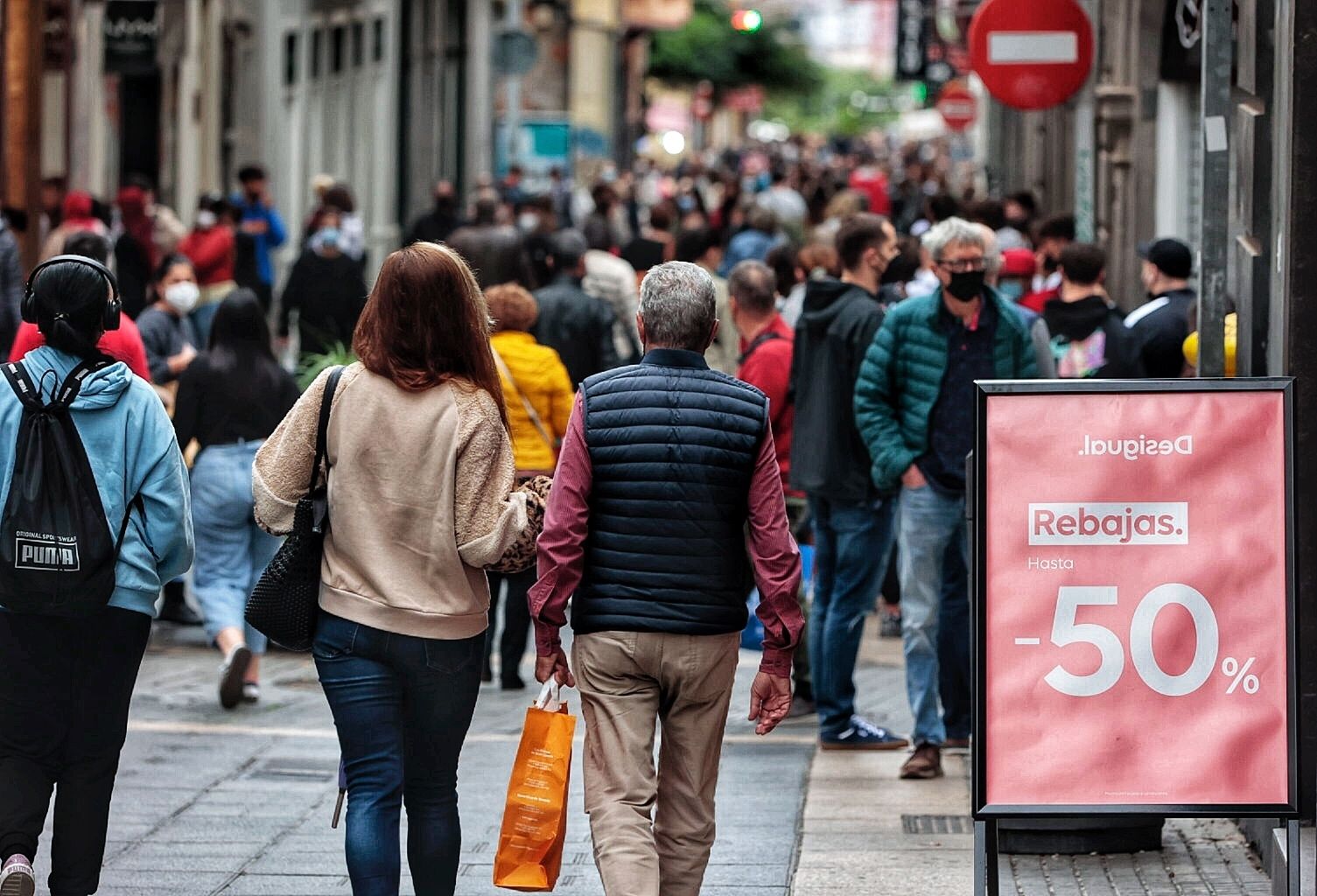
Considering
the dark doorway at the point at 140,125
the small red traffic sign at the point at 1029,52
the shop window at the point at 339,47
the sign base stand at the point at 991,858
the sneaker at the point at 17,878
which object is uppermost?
the shop window at the point at 339,47

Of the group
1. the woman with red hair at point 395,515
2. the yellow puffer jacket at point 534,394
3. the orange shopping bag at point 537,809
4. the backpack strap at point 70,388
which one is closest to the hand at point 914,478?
the yellow puffer jacket at point 534,394

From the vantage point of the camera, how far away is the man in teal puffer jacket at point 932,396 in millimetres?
8250

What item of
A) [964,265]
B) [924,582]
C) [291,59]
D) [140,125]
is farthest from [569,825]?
[291,59]

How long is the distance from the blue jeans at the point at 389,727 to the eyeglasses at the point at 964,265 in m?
2.97

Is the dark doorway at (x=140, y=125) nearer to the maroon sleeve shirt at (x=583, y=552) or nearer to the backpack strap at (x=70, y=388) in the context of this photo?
the backpack strap at (x=70, y=388)

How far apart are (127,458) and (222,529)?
426cm

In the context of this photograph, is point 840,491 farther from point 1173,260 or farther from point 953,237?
point 1173,260

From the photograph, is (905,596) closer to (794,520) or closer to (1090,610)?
(794,520)

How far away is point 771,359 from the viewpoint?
9.69 meters

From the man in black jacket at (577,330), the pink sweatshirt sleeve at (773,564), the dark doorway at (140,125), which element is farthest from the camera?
the dark doorway at (140,125)

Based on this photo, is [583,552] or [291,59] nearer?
[583,552]

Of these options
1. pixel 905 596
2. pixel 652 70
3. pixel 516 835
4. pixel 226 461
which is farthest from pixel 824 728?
pixel 652 70

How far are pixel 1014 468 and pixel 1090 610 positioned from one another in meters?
0.38

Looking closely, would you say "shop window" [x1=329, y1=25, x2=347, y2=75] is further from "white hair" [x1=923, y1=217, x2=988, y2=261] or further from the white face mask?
"white hair" [x1=923, y1=217, x2=988, y2=261]
